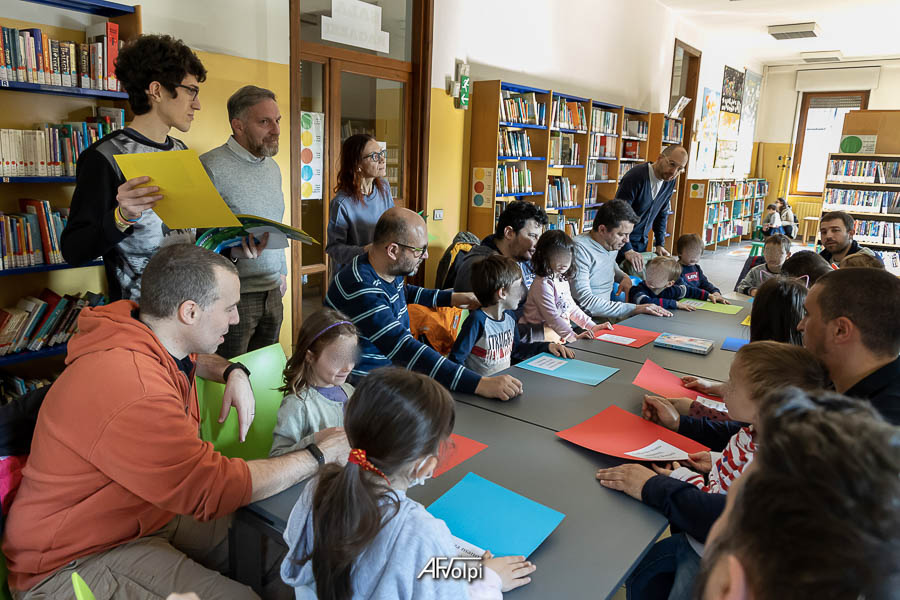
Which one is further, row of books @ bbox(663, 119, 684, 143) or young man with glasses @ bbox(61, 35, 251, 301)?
row of books @ bbox(663, 119, 684, 143)

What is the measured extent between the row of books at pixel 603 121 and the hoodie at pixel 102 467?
6.56m

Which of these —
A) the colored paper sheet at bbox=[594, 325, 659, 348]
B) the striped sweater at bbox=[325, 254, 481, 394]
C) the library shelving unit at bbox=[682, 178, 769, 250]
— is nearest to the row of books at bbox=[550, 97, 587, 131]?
the colored paper sheet at bbox=[594, 325, 659, 348]

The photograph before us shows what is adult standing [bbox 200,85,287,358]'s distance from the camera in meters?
2.60

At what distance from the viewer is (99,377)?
1.22 m

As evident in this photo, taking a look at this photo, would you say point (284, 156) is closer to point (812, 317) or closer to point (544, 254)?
point (544, 254)

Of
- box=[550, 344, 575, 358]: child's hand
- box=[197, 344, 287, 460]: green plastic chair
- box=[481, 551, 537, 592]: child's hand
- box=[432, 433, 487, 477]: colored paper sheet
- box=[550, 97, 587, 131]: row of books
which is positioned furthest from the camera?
box=[550, 97, 587, 131]: row of books

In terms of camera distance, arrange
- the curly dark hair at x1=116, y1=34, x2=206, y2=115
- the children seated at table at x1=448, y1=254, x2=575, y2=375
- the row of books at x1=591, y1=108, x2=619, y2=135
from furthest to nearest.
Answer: the row of books at x1=591, y1=108, x2=619, y2=135 < the children seated at table at x1=448, y1=254, x2=575, y2=375 < the curly dark hair at x1=116, y1=34, x2=206, y2=115

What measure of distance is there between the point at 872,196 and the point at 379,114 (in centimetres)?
656

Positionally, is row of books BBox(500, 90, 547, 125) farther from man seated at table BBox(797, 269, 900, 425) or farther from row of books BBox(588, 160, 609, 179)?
man seated at table BBox(797, 269, 900, 425)

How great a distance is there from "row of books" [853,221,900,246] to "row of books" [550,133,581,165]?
3.68 metres

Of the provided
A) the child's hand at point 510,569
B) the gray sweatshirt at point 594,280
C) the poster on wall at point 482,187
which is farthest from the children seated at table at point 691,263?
the child's hand at point 510,569

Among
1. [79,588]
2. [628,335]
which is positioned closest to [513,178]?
[628,335]

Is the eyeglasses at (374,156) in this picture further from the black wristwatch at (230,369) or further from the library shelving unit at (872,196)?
the library shelving unit at (872,196)

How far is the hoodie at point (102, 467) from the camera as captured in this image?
120cm
